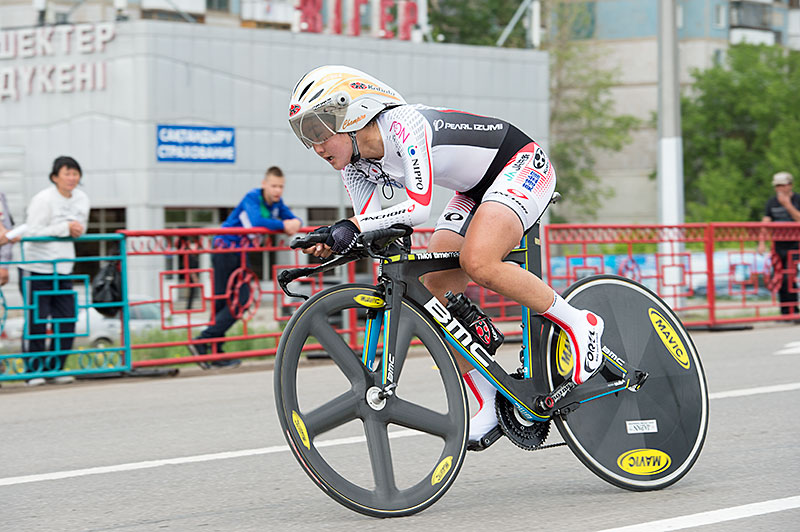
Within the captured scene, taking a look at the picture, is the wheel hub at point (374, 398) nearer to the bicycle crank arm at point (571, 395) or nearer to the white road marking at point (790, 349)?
the bicycle crank arm at point (571, 395)

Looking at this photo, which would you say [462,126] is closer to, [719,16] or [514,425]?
[514,425]

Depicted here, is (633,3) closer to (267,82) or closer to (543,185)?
(267,82)

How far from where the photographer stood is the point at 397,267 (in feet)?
14.7

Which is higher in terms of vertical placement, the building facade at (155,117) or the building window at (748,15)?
the building window at (748,15)

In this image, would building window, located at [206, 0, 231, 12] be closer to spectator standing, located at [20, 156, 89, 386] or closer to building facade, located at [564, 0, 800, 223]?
building facade, located at [564, 0, 800, 223]

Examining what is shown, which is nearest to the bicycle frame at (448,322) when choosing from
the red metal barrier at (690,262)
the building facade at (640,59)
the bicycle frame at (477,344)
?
the bicycle frame at (477,344)

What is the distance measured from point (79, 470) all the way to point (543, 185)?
2855 mm

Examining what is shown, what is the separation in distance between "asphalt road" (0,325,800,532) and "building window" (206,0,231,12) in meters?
36.4

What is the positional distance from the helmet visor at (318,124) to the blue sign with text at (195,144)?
27.1 meters

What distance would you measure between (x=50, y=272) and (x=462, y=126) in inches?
249

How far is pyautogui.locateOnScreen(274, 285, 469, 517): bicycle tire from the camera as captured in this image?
430 cm

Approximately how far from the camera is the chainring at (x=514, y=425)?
4.73 m

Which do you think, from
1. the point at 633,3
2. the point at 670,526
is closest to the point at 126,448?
the point at 670,526

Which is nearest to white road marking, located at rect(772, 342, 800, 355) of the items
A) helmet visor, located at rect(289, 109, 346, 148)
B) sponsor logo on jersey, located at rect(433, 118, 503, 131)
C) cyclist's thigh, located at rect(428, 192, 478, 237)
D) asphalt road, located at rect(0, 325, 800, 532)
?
asphalt road, located at rect(0, 325, 800, 532)
